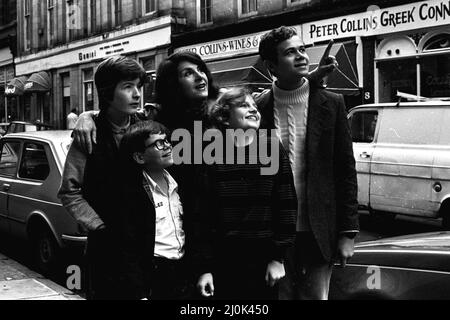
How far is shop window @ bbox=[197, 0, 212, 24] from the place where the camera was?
21531 millimetres

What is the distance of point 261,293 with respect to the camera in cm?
293

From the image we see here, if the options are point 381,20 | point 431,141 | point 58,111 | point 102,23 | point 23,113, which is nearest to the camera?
point 431,141

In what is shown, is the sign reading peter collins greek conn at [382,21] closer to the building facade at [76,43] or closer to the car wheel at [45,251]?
the building facade at [76,43]

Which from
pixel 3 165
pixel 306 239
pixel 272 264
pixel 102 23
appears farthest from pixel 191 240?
pixel 102 23

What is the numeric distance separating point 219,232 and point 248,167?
34 centimetres

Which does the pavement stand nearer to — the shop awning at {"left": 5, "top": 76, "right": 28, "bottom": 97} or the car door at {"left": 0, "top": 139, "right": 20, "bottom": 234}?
the car door at {"left": 0, "top": 139, "right": 20, "bottom": 234}

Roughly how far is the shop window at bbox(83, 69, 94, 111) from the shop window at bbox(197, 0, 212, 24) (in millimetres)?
7581

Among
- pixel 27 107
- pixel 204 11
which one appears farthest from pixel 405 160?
pixel 27 107

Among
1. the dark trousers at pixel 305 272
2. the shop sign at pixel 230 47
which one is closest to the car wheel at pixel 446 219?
the dark trousers at pixel 305 272

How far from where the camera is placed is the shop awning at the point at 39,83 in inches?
1206

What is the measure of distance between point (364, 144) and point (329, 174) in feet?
23.2

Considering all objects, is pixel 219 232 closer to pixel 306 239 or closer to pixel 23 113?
pixel 306 239

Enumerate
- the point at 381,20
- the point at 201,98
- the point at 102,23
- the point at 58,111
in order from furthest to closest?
1. the point at 58,111
2. the point at 102,23
3. the point at 381,20
4. the point at 201,98

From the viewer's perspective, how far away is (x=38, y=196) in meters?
6.54
